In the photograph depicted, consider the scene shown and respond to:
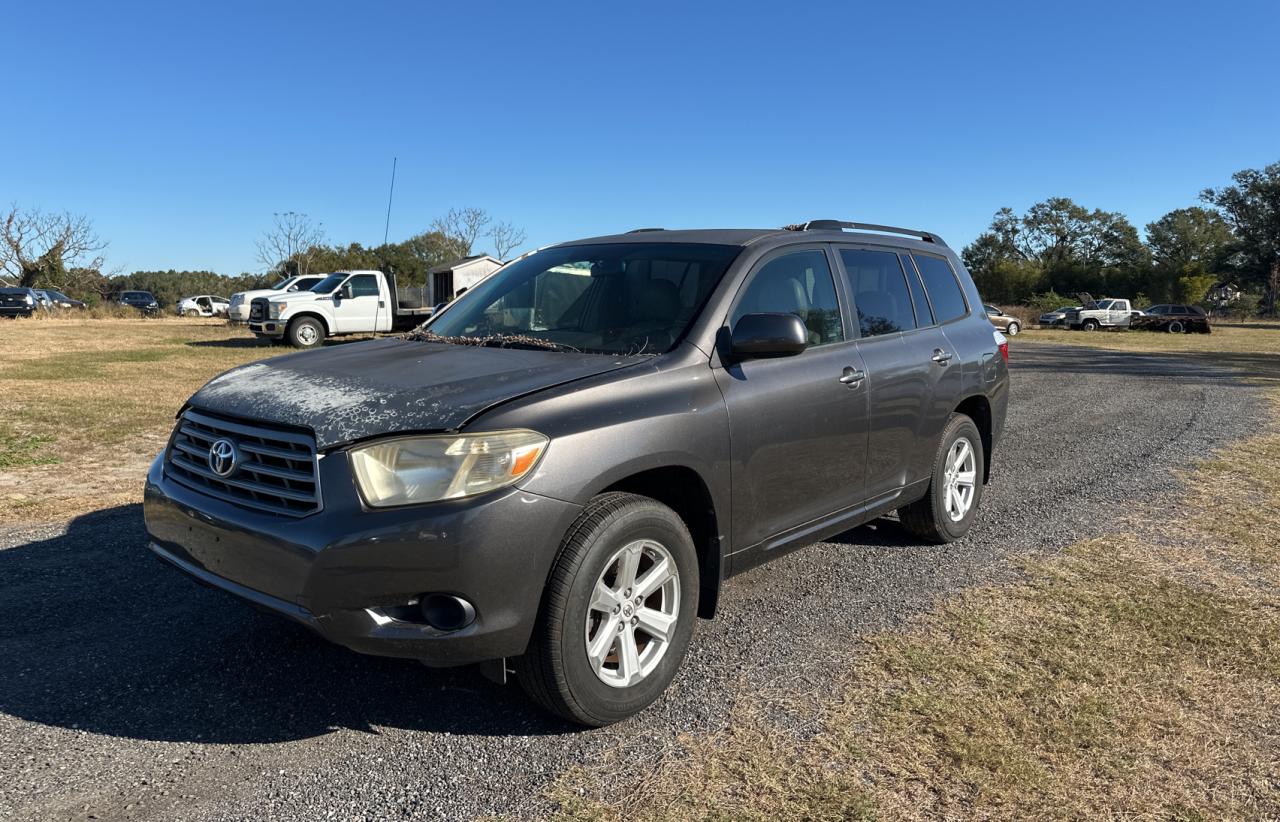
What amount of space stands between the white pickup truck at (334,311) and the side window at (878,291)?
16844 millimetres

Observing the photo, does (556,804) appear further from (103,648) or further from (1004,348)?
(1004,348)

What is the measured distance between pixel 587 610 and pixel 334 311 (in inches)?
Answer: 790

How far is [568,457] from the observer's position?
2.80 meters

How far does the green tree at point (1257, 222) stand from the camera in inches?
2586

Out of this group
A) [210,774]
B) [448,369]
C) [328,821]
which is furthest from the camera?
[448,369]

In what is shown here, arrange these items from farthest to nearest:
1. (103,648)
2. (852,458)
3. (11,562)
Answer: (11,562)
(852,458)
(103,648)

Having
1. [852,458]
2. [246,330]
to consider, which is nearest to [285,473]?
[852,458]

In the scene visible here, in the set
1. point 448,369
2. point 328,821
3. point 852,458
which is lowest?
point 328,821

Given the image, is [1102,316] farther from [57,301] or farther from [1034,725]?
[57,301]

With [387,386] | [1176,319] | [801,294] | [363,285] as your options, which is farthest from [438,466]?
[1176,319]

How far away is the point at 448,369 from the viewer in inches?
130

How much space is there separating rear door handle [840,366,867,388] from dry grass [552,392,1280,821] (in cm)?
117

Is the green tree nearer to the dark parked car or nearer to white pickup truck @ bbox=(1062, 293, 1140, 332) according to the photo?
white pickup truck @ bbox=(1062, 293, 1140, 332)

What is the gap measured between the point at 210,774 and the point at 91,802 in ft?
1.05
